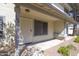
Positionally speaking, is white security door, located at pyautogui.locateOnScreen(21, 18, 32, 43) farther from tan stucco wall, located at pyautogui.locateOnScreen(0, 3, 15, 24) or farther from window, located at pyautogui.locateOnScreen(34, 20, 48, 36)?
tan stucco wall, located at pyautogui.locateOnScreen(0, 3, 15, 24)

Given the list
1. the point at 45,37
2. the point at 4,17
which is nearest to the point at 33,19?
the point at 45,37

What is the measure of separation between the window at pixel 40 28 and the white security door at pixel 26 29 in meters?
1.11

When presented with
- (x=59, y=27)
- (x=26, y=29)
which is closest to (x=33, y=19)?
(x=26, y=29)

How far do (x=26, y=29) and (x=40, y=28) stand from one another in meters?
3.10

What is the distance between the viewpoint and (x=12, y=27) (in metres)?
7.94

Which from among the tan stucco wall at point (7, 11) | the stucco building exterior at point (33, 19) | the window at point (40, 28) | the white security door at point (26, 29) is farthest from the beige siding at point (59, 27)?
the tan stucco wall at point (7, 11)

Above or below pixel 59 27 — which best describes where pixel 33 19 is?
above

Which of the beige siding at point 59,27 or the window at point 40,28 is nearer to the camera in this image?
the window at point 40,28

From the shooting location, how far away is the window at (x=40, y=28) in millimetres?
14602

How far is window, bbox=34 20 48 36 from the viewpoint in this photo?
1460cm

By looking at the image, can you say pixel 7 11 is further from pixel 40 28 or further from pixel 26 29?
pixel 40 28

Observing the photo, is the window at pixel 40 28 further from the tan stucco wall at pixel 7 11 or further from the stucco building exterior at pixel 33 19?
the tan stucco wall at pixel 7 11

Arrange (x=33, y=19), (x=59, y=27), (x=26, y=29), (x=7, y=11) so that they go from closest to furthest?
(x=7, y=11), (x=26, y=29), (x=33, y=19), (x=59, y=27)

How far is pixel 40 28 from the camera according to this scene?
1583cm
